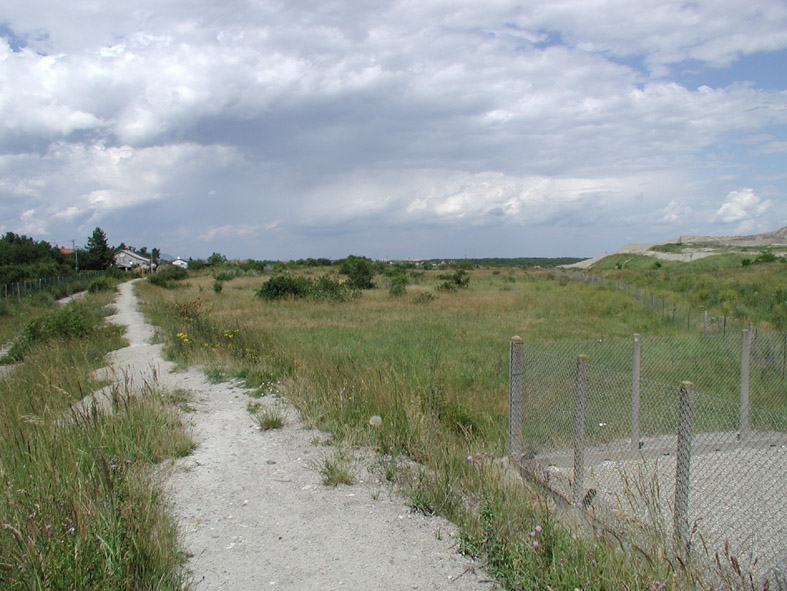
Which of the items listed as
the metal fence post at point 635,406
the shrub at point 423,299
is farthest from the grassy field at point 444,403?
the shrub at point 423,299

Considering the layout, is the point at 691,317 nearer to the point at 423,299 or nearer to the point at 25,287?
the point at 423,299

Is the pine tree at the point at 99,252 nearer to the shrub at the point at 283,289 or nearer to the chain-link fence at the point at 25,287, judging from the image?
the chain-link fence at the point at 25,287

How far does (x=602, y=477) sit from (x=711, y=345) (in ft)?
16.9

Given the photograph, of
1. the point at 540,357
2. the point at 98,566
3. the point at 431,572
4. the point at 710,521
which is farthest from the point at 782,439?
the point at 98,566

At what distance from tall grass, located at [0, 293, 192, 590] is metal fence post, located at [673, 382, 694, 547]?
329 centimetres

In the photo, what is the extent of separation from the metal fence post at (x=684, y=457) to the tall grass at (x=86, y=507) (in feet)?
10.8

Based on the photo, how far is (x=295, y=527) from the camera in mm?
4359

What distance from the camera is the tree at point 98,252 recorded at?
9703 centimetres

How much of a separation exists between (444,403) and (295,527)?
3355mm

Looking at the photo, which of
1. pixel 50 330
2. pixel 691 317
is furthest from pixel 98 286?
pixel 691 317

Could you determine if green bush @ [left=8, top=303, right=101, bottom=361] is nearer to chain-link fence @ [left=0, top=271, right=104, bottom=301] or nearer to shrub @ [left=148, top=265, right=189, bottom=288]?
chain-link fence @ [left=0, top=271, right=104, bottom=301]

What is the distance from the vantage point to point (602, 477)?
5.38 m

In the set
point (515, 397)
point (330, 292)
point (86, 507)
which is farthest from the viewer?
point (330, 292)

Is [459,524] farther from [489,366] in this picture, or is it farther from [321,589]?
[489,366]
